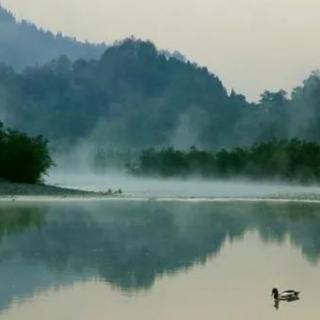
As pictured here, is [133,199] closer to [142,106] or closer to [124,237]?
[124,237]

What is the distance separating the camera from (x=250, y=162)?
3098 inches

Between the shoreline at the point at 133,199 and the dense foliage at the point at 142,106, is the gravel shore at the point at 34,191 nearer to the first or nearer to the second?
the shoreline at the point at 133,199

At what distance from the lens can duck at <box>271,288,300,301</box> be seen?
17.6 m

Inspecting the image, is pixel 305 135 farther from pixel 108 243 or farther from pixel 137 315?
pixel 137 315

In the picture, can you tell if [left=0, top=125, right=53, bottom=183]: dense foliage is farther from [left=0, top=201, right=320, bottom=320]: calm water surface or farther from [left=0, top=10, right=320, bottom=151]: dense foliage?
[left=0, top=10, right=320, bottom=151]: dense foliage

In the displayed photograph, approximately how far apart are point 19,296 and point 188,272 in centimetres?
467

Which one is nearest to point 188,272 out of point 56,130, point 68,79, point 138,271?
point 138,271

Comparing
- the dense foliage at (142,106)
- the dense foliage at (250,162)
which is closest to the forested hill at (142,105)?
the dense foliage at (142,106)

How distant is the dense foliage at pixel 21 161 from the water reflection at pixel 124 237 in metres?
12.4

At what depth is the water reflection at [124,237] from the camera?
20.8m

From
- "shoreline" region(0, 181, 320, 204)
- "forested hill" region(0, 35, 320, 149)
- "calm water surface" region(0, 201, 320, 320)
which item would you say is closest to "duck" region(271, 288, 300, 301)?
"calm water surface" region(0, 201, 320, 320)

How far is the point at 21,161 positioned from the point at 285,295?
40.5 metres

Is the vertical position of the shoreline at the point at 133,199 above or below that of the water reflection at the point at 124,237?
above

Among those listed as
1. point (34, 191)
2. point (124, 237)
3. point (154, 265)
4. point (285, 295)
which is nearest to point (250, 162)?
point (34, 191)
